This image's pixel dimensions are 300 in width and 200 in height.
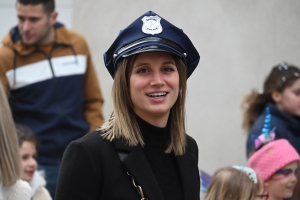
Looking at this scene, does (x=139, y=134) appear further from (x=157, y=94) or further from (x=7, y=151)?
(x=7, y=151)

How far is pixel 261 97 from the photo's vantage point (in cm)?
629

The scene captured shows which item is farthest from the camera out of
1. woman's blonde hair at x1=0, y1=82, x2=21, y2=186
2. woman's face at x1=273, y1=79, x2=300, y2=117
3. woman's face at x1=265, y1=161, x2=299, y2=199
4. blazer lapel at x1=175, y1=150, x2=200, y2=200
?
woman's face at x1=273, y1=79, x2=300, y2=117

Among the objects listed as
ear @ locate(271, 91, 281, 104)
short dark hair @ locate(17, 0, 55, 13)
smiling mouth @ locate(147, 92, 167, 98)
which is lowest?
ear @ locate(271, 91, 281, 104)

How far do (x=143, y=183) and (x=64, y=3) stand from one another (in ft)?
14.5

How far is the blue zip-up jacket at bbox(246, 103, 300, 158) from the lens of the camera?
5895mm

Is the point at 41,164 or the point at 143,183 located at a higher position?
the point at 143,183

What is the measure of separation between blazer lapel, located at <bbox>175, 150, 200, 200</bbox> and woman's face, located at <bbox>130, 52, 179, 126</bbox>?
0.87 feet

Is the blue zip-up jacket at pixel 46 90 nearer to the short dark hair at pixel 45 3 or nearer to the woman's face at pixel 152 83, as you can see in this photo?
the short dark hair at pixel 45 3

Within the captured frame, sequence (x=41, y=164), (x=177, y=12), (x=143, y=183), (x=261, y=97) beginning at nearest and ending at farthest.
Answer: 1. (x=143, y=183)
2. (x=41, y=164)
3. (x=261, y=97)
4. (x=177, y=12)

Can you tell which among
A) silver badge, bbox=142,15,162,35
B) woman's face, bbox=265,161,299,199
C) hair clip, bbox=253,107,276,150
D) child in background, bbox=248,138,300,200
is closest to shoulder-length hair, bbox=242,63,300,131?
hair clip, bbox=253,107,276,150

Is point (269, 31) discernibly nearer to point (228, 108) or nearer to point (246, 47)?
point (246, 47)

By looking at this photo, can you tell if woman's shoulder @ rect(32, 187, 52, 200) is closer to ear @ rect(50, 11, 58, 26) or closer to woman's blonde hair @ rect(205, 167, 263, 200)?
woman's blonde hair @ rect(205, 167, 263, 200)

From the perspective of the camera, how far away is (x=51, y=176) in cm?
536

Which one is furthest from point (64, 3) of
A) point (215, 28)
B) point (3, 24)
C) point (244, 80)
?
point (244, 80)
